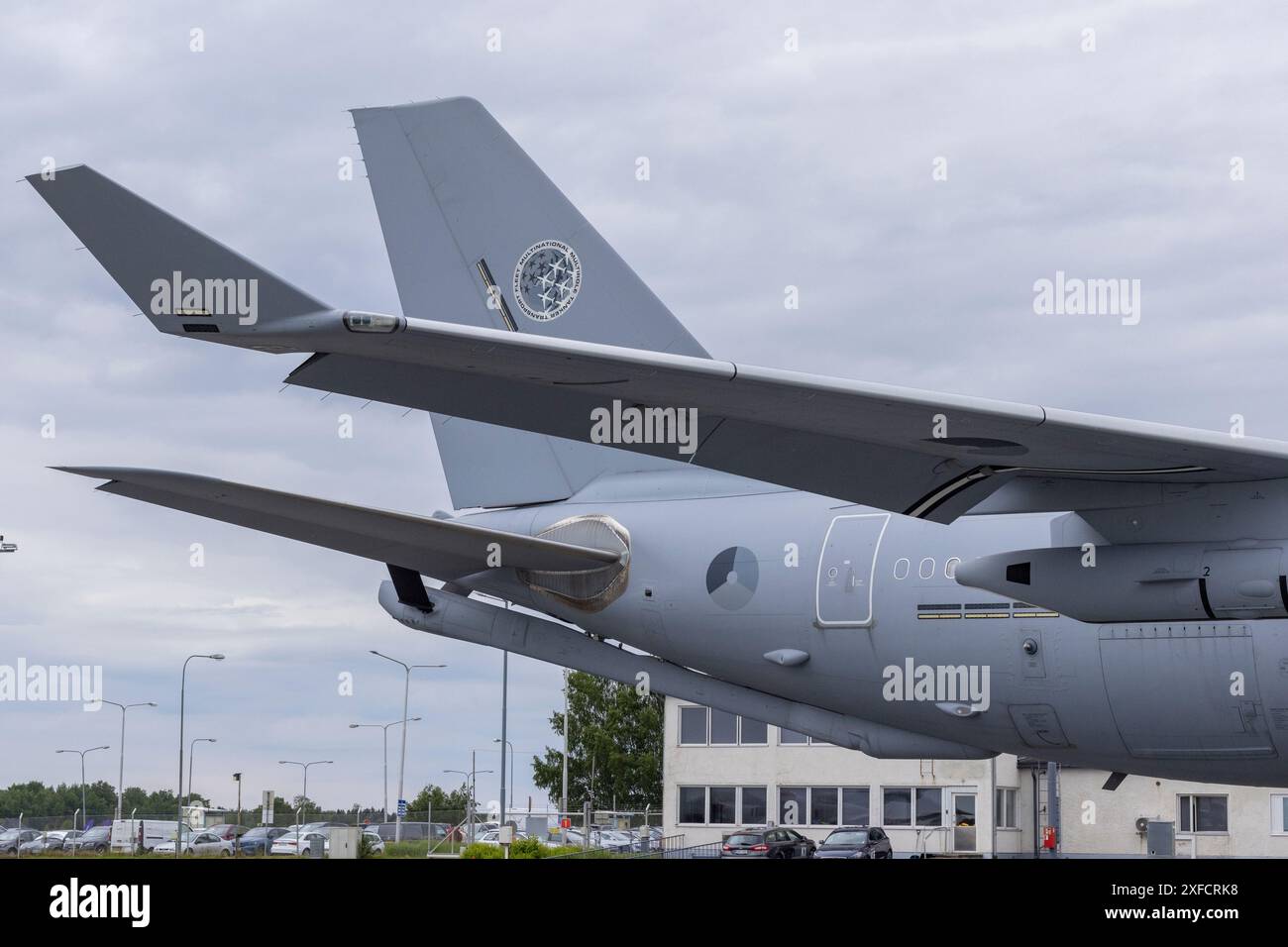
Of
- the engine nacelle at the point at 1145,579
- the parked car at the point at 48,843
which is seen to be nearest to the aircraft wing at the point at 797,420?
the engine nacelle at the point at 1145,579

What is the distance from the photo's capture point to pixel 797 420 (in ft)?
28.3

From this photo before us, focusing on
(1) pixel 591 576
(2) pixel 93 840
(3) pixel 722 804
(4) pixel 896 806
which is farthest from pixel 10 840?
(1) pixel 591 576

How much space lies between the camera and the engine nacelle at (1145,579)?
31.6 feet

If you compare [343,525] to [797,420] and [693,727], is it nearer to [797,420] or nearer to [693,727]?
[797,420]

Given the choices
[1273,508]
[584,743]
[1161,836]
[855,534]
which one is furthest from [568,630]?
[584,743]

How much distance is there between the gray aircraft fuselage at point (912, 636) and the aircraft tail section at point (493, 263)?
929mm

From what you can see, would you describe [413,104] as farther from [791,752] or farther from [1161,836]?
[791,752]

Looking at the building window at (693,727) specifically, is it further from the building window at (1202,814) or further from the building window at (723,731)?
the building window at (1202,814)

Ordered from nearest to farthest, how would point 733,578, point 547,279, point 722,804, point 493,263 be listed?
point 733,578, point 547,279, point 493,263, point 722,804

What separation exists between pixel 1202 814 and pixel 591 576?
35.8 metres

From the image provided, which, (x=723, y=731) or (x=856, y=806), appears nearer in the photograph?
(x=856, y=806)
